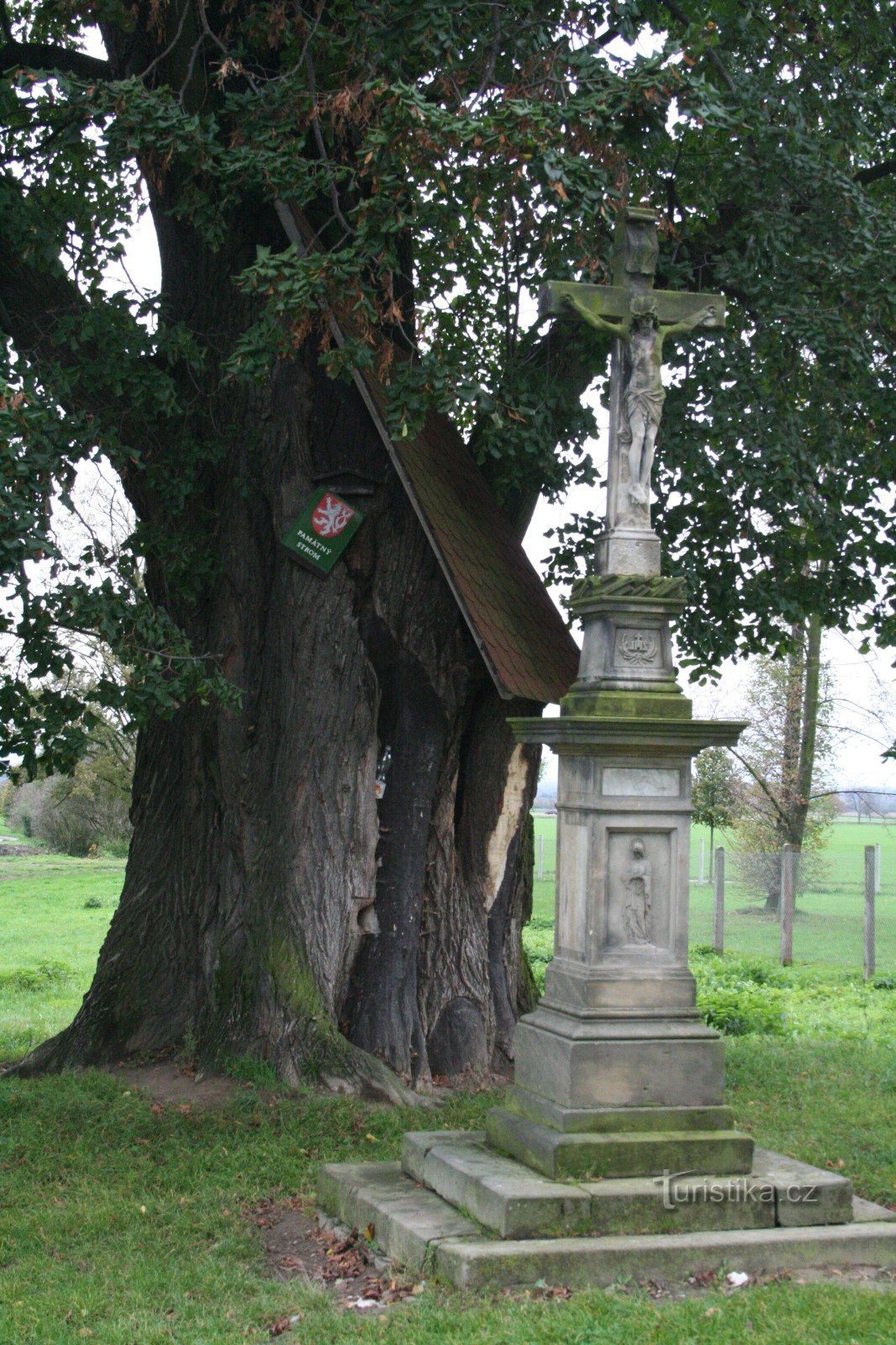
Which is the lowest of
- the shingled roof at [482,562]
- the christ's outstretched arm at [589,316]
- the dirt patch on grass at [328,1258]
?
the dirt patch on grass at [328,1258]

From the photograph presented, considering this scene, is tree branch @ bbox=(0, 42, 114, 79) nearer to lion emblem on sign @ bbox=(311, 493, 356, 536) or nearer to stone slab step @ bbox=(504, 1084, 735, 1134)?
lion emblem on sign @ bbox=(311, 493, 356, 536)

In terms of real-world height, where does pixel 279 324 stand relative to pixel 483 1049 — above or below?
above

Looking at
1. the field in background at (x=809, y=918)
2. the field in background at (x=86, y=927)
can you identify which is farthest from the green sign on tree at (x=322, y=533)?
the field in background at (x=809, y=918)

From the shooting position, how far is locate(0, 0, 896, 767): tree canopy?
855 centimetres

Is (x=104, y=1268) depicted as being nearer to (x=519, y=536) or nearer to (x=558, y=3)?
(x=519, y=536)

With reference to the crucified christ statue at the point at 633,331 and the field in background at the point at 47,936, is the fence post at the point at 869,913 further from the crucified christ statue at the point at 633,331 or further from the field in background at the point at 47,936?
the crucified christ statue at the point at 633,331

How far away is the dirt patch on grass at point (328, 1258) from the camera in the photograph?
6113mm

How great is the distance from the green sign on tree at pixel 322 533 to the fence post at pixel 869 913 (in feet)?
33.9

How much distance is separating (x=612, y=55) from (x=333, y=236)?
2.71 metres

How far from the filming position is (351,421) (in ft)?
34.0

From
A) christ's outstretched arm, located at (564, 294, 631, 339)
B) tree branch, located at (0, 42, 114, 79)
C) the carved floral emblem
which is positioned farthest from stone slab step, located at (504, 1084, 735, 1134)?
tree branch, located at (0, 42, 114, 79)

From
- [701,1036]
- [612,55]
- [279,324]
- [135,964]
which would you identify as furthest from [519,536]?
[701,1036]

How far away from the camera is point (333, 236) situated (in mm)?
10625

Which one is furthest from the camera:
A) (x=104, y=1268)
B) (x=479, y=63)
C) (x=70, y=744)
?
(x=479, y=63)
